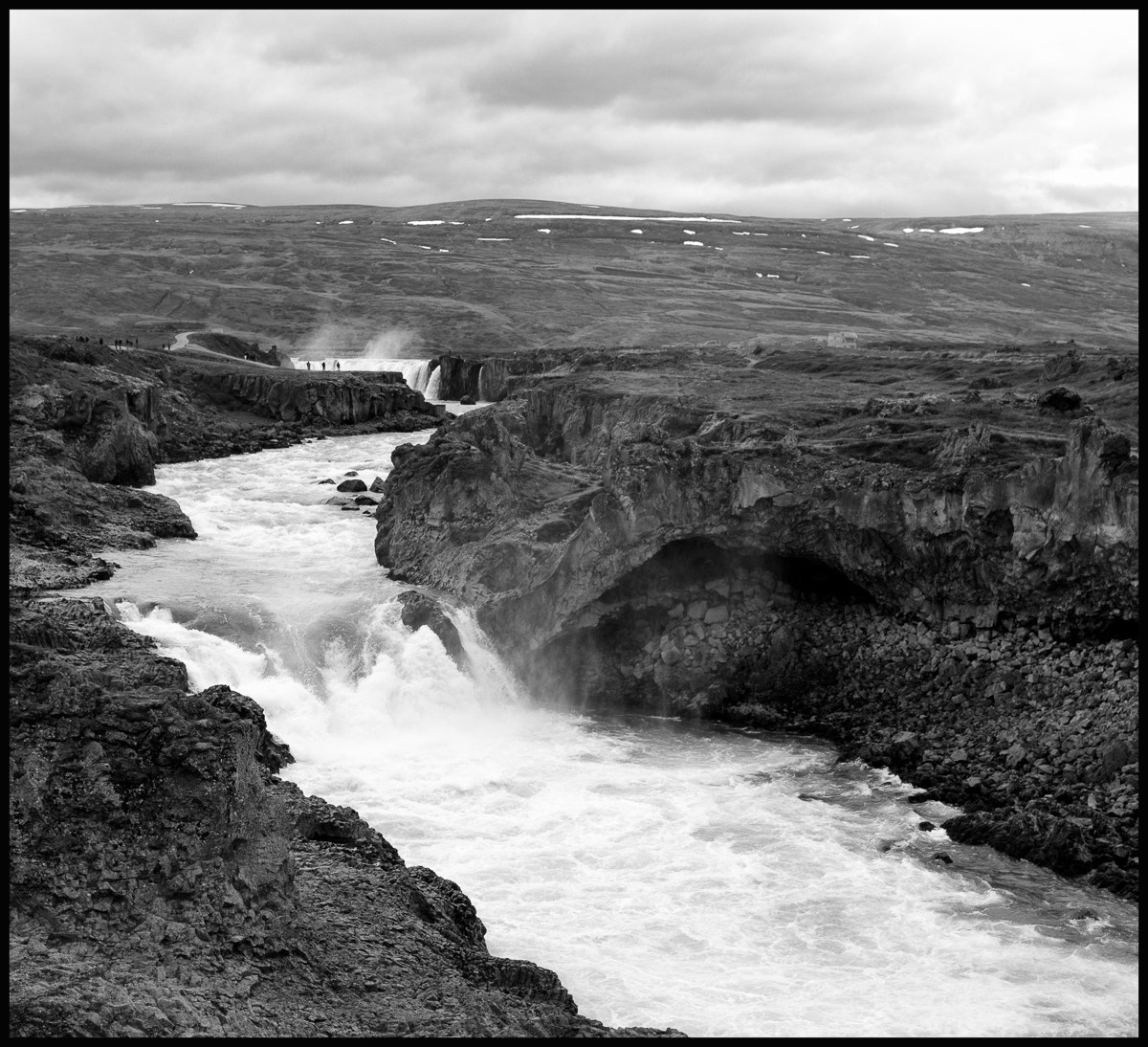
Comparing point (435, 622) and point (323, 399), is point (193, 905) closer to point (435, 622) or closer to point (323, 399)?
point (435, 622)

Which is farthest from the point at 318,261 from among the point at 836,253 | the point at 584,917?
the point at 584,917

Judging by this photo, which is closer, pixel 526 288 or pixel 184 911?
pixel 184 911

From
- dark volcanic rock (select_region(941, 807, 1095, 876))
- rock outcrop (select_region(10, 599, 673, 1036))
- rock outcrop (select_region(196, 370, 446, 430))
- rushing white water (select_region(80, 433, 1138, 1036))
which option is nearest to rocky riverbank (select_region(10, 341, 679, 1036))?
rock outcrop (select_region(10, 599, 673, 1036))

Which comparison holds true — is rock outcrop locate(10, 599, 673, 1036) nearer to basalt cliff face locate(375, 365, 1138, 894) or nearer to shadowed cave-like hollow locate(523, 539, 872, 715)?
basalt cliff face locate(375, 365, 1138, 894)

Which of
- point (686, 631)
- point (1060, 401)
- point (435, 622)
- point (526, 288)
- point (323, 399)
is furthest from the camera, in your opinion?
point (526, 288)

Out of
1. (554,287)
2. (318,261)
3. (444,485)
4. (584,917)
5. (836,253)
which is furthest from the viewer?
(836,253)

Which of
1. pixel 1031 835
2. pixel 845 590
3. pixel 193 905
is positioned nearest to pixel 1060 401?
pixel 845 590

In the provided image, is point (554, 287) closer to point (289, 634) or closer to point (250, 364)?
point (250, 364)
